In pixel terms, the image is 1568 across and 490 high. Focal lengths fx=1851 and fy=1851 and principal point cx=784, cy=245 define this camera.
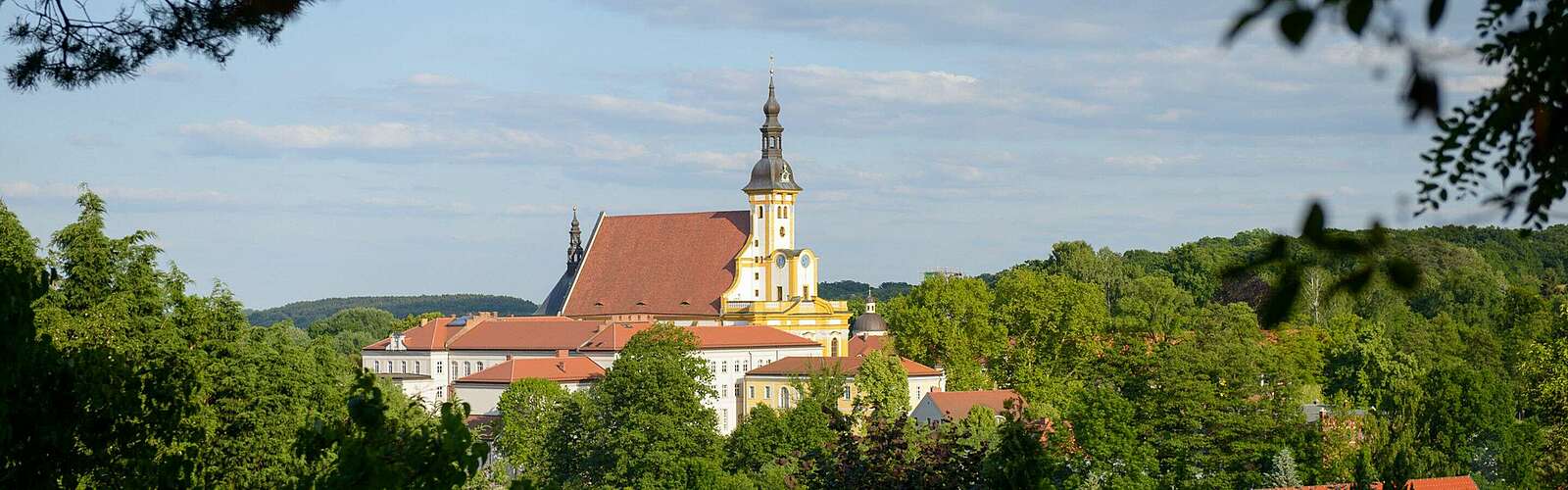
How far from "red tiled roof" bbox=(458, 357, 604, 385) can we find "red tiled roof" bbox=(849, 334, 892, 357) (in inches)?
504

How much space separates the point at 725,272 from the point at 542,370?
14.9 metres

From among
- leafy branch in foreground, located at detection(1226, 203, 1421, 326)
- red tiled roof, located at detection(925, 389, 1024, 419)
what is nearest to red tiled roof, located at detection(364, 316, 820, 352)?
red tiled roof, located at detection(925, 389, 1024, 419)

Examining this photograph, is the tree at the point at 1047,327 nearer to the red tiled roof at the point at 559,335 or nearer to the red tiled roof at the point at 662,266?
the red tiled roof at the point at 559,335

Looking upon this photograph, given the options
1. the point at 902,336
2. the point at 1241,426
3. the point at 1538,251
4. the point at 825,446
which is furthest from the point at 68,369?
the point at 1538,251

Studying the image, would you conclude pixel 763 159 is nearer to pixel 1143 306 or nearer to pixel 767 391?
pixel 767 391

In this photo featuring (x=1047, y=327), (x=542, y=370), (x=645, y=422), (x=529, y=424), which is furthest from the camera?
(x=1047, y=327)

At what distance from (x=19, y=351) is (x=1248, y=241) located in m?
121

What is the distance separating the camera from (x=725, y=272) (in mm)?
86562

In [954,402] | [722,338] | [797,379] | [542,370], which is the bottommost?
[954,402]

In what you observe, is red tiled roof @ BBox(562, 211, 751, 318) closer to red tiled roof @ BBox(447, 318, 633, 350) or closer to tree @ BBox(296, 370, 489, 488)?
red tiled roof @ BBox(447, 318, 633, 350)

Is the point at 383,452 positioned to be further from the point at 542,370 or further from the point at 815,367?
the point at 542,370

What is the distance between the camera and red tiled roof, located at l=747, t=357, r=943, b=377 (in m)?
72.2

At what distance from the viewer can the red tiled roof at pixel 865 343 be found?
8385 centimetres

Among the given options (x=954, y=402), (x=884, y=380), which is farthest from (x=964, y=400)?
(x=884, y=380)
